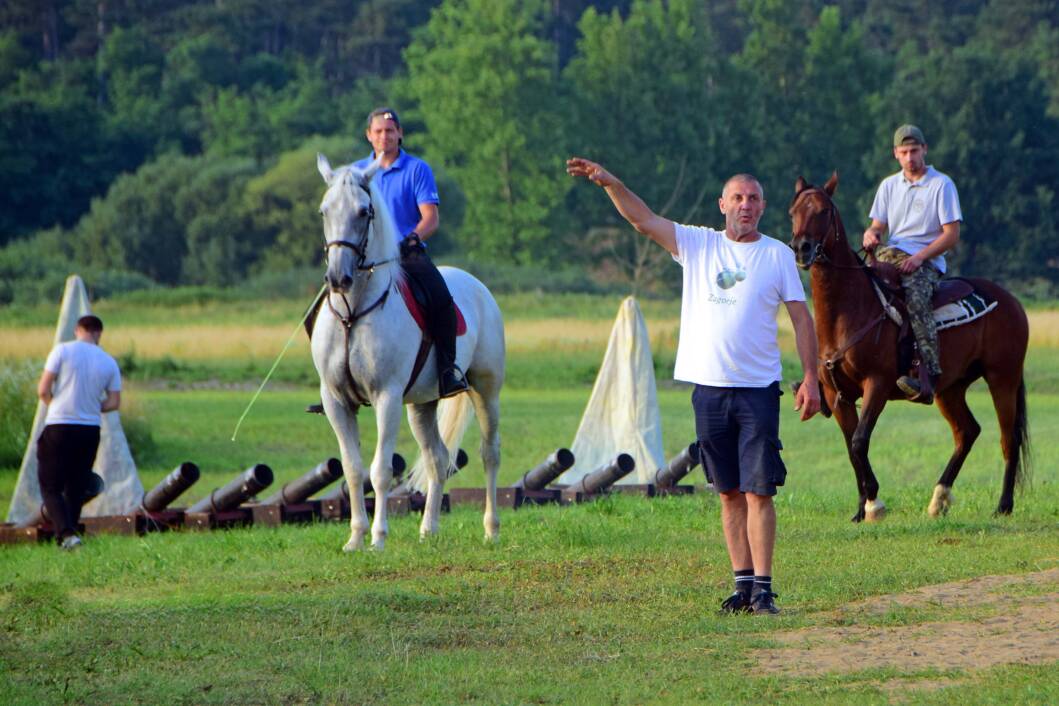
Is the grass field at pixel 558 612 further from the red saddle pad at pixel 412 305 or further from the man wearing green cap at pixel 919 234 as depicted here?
the red saddle pad at pixel 412 305

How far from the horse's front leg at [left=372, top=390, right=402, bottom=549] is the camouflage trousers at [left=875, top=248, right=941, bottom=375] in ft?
13.8

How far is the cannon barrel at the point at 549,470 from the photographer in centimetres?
1770

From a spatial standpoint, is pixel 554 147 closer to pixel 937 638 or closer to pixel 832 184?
pixel 832 184

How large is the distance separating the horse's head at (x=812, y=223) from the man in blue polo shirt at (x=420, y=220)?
104 inches

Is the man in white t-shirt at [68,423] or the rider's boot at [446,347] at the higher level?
the rider's boot at [446,347]

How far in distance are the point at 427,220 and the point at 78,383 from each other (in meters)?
5.25

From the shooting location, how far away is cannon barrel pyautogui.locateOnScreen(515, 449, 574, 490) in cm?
1770

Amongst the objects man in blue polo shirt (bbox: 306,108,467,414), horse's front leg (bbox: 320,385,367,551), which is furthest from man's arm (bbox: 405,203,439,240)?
horse's front leg (bbox: 320,385,367,551)

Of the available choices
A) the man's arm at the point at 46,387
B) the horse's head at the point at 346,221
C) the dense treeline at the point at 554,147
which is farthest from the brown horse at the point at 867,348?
the dense treeline at the point at 554,147

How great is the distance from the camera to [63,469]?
1748cm

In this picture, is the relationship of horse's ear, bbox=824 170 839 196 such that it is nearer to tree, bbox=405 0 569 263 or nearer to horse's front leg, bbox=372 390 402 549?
horse's front leg, bbox=372 390 402 549

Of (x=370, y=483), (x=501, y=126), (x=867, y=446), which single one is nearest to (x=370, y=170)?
(x=867, y=446)

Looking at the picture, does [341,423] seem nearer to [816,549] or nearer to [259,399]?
[816,549]

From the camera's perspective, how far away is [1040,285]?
79625 millimetres
